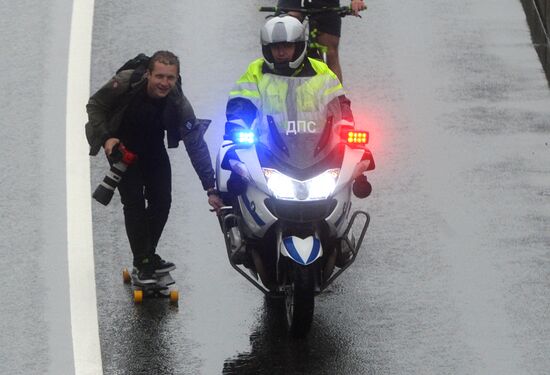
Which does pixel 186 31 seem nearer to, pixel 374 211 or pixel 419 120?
pixel 419 120

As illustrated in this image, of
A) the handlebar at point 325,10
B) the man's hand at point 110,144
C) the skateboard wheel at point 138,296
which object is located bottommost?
the skateboard wheel at point 138,296

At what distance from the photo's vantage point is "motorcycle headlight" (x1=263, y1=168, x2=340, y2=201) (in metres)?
12.8

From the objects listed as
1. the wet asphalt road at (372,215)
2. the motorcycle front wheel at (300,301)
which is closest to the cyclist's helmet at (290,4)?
the wet asphalt road at (372,215)

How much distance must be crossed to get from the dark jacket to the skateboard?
30.4 inches

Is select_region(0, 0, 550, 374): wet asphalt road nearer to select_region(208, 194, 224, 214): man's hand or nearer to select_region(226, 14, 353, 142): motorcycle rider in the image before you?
select_region(208, 194, 224, 214): man's hand

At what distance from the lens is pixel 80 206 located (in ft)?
49.4

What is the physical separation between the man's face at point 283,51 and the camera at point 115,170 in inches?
47.2

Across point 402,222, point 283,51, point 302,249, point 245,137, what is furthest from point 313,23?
point 302,249

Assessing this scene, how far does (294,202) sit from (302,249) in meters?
0.32

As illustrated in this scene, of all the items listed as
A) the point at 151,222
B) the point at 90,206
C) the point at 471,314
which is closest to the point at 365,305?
the point at 471,314

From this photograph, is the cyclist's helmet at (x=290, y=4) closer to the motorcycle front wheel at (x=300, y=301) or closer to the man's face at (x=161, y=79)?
the man's face at (x=161, y=79)

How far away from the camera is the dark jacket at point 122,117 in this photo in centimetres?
1338

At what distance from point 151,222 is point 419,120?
3687mm

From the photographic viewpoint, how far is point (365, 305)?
13.8 metres
